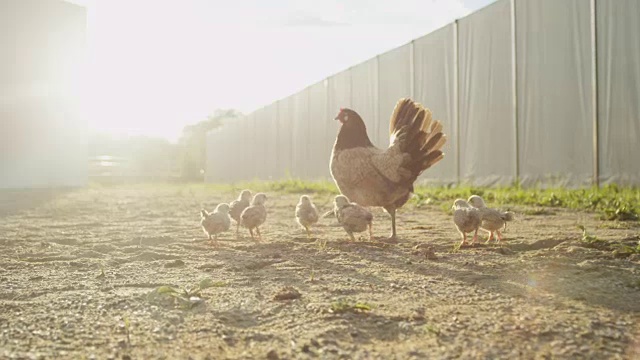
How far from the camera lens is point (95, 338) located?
2051 millimetres

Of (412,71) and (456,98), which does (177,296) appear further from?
(412,71)

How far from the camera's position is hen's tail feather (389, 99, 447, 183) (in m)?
4.84

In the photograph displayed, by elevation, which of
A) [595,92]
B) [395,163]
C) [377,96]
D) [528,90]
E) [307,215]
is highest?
[377,96]

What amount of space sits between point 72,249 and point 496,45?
8623mm

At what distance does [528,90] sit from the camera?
9.45 metres

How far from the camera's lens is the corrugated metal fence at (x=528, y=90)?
7.82m

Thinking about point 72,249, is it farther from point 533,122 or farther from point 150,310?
point 533,122

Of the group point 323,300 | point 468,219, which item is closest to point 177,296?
point 323,300

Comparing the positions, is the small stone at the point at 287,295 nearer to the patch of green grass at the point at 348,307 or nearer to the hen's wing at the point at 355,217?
the patch of green grass at the point at 348,307

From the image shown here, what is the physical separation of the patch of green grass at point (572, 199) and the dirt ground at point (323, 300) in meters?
1.45

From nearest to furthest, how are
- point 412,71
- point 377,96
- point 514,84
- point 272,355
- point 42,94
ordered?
1. point 272,355
2. point 514,84
3. point 412,71
4. point 377,96
5. point 42,94

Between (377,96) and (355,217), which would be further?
(377,96)

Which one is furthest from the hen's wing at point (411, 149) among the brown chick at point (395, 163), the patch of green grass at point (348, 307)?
the patch of green grass at point (348, 307)

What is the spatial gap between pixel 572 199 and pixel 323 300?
575cm
